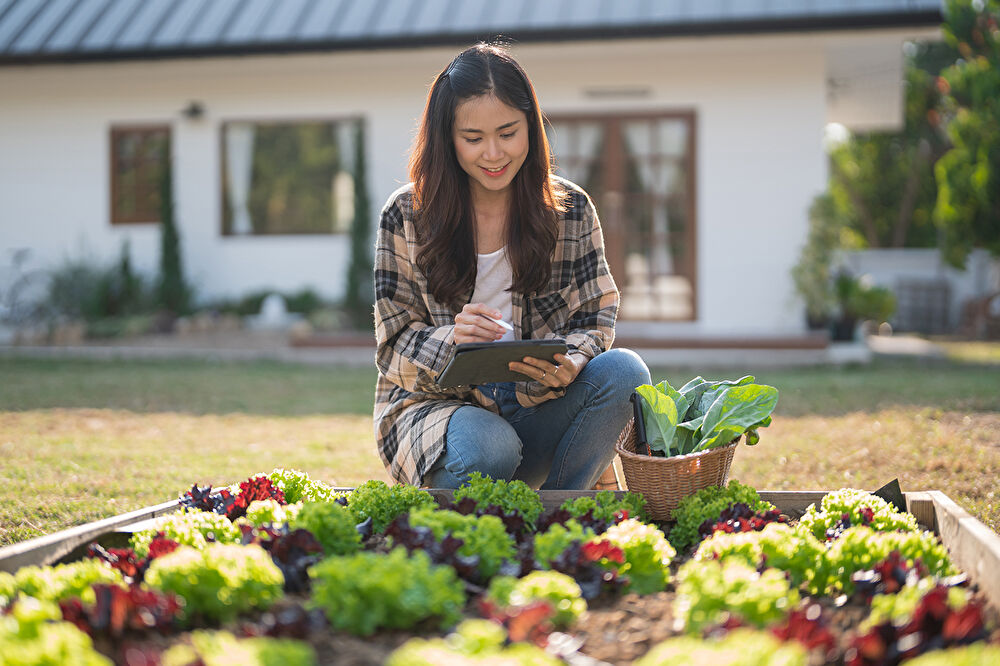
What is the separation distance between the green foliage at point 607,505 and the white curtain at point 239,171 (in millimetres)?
9214

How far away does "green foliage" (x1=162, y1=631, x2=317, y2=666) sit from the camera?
1230 mm

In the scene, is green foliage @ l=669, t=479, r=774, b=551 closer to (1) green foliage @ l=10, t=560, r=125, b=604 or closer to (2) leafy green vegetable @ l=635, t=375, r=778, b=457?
(2) leafy green vegetable @ l=635, t=375, r=778, b=457

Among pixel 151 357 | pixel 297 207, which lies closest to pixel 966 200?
pixel 297 207

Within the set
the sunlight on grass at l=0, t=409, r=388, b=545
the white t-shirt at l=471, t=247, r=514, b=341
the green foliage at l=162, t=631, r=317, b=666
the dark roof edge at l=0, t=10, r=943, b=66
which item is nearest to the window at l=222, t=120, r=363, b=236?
the dark roof edge at l=0, t=10, r=943, b=66

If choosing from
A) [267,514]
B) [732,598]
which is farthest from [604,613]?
[267,514]

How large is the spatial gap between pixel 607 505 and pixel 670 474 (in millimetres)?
189

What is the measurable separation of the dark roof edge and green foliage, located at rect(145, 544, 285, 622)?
7.84 metres

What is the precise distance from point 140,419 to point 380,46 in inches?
205

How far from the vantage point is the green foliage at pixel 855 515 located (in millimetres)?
1985

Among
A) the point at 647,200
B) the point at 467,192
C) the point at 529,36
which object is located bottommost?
the point at 467,192

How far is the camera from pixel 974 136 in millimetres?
9953

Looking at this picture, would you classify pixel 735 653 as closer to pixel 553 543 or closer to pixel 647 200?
pixel 553 543

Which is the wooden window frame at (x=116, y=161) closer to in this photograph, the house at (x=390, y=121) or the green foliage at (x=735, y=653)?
the house at (x=390, y=121)

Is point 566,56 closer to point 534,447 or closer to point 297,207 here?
point 297,207
